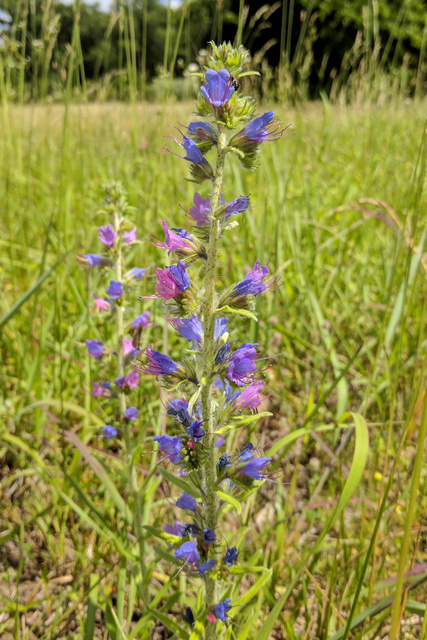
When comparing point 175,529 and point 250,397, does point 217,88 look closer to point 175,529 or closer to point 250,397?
point 250,397

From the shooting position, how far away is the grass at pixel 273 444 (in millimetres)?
1487

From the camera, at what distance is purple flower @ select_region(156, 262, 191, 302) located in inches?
42.9

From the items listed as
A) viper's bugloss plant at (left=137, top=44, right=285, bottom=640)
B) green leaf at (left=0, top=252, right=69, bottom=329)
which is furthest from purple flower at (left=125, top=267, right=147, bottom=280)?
viper's bugloss plant at (left=137, top=44, right=285, bottom=640)

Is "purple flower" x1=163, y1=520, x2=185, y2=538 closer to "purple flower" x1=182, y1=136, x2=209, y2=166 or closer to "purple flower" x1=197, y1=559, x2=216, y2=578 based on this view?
"purple flower" x1=197, y1=559, x2=216, y2=578

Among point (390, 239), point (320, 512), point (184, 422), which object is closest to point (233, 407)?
point (184, 422)

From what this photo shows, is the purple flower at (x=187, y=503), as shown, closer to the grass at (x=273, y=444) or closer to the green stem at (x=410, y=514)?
the grass at (x=273, y=444)

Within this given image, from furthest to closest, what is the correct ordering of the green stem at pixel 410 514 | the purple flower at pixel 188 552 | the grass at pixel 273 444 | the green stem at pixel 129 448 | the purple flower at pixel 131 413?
the purple flower at pixel 131 413 < the green stem at pixel 129 448 < the grass at pixel 273 444 < the purple flower at pixel 188 552 < the green stem at pixel 410 514

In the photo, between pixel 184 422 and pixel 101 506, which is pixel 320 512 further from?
pixel 184 422

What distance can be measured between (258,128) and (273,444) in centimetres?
168

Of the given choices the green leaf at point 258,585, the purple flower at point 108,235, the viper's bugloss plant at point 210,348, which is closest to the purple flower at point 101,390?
the purple flower at point 108,235

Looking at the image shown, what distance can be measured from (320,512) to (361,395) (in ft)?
2.68

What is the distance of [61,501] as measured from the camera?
81.1 inches

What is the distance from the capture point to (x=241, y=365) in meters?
1.13

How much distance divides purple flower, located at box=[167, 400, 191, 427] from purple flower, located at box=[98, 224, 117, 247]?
3.05 feet
